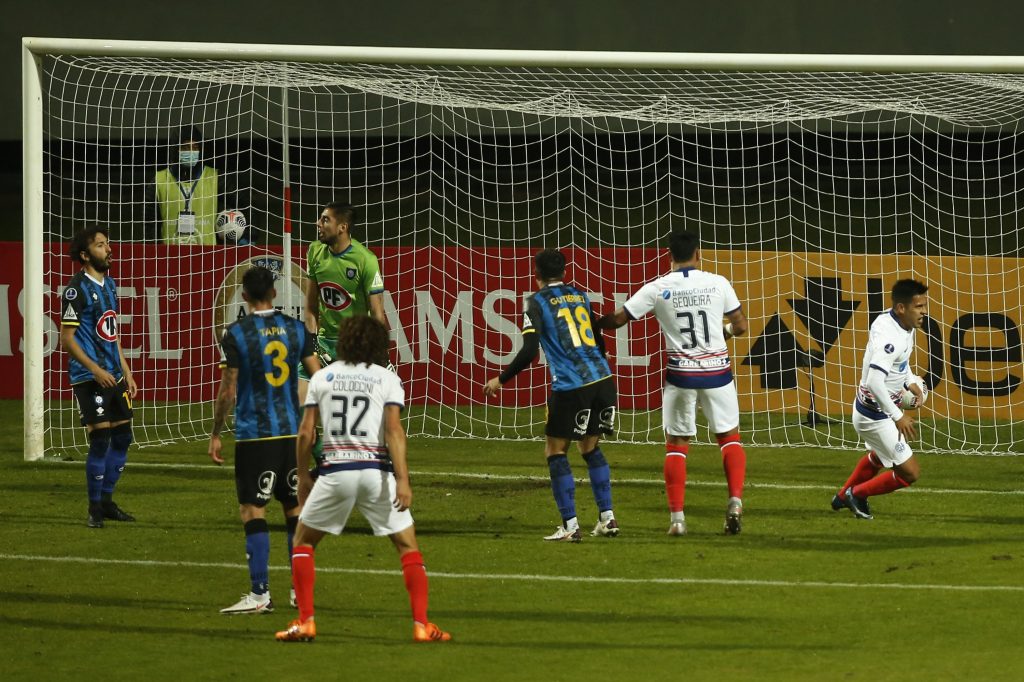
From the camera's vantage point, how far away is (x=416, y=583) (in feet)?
21.7

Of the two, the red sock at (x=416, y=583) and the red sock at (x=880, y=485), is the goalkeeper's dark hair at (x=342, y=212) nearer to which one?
the red sock at (x=416, y=583)

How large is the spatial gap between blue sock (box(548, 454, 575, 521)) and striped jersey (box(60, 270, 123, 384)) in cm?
328

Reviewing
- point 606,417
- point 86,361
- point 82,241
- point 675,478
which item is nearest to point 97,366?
point 86,361

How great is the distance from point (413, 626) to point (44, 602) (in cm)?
212

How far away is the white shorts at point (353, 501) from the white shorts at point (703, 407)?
3315mm

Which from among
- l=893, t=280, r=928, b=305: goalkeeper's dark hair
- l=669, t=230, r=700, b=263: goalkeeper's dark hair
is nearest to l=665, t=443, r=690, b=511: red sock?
l=669, t=230, r=700, b=263: goalkeeper's dark hair

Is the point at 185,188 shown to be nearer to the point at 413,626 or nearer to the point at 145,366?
the point at 145,366

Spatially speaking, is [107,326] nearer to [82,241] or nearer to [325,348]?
[82,241]

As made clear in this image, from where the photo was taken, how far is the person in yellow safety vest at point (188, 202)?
642 inches

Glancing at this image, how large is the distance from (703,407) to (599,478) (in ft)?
2.84

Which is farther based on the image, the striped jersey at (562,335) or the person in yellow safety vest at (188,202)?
the person in yellow safety vest at (188,202)

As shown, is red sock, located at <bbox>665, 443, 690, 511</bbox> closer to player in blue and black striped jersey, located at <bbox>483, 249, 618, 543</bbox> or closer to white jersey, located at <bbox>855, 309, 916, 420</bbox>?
player in blue and black striped jersey, located at <bbox>483, 249, 618, 543</bbox>

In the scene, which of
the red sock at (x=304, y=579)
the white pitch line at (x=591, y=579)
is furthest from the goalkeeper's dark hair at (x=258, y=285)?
the white pitch line at (x=591, y=579)

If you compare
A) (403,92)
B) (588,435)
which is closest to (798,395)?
(403,92)
